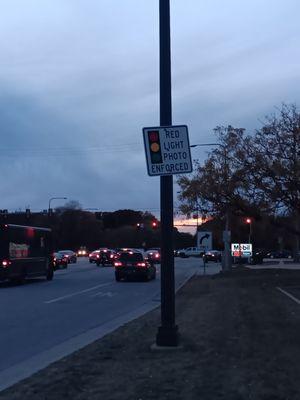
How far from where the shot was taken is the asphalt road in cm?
1276

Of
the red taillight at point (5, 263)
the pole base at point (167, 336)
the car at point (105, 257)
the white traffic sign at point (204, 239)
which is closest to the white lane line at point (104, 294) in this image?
the red taillight at point (5, 263)

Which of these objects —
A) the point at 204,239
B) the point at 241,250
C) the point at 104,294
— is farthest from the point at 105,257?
the point at 104,294

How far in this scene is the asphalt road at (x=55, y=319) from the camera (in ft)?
41.9

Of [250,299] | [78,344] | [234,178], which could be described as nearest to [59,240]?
[234,178]

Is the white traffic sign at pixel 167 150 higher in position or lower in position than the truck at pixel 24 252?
higher

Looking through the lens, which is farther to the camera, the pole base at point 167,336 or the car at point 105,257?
the car at point 105,257

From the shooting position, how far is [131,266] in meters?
41.0

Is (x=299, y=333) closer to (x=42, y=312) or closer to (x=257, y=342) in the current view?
(x=257, y=342)

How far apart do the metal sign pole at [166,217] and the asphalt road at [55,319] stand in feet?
6.51

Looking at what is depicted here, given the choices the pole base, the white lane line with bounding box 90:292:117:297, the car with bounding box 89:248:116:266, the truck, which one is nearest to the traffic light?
the pole base

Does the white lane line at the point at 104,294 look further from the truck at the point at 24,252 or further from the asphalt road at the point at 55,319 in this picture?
the truck at the point at 24,252

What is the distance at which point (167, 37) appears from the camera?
1252 cm

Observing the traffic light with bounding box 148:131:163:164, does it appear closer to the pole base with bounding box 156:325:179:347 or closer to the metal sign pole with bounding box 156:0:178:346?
the metal sign pole with bounding box 156:0:178:346

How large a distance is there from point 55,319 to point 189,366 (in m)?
10.1
